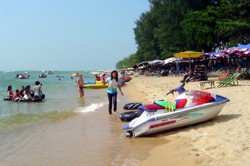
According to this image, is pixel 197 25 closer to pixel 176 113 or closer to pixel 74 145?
pixel 176 113

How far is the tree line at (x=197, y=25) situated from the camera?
33.3 metres

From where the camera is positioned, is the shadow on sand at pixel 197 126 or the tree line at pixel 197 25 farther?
the tree line at pixel 197 25

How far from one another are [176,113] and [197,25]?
31.8m

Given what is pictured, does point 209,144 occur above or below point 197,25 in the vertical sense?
below

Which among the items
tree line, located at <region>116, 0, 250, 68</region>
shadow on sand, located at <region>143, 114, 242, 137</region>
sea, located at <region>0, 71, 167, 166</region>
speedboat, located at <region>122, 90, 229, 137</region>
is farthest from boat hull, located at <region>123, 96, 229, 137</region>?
tree line, located at <region>116, 0, 250, 68</region>

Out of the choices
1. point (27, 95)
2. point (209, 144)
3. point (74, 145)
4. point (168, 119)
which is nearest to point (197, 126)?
point (168, 119)

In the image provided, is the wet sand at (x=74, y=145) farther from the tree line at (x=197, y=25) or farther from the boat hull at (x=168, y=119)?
the tree line at (x=197, y=25)

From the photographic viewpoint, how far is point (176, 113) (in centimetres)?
883

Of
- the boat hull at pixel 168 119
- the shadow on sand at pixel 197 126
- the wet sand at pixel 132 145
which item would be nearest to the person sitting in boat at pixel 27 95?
the wet sand at pixel 132 145

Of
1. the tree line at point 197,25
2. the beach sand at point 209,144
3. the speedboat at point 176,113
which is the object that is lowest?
the beach sand at point 209,144

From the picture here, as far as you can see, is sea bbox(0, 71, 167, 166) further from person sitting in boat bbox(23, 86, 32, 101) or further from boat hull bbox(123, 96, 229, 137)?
person sitting in boat bbox(23, 86, 32, 101)

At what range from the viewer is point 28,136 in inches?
398

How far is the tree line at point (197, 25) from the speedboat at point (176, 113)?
24.2m

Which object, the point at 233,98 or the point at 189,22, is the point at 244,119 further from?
the point at 189,22
